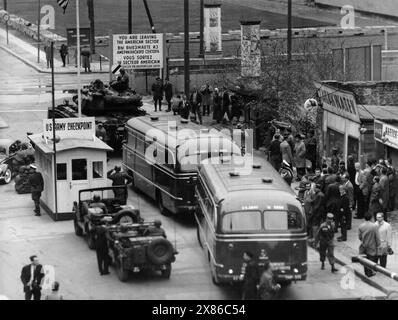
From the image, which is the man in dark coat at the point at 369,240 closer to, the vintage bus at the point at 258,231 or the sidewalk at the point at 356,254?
the sidewalk at the point at 356,254

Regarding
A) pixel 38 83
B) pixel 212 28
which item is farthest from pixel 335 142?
pixel 38 83

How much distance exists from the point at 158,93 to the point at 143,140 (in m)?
13.6

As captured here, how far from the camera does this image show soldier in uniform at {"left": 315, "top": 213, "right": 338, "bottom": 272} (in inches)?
1006

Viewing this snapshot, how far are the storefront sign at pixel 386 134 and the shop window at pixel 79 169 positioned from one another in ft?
26.6

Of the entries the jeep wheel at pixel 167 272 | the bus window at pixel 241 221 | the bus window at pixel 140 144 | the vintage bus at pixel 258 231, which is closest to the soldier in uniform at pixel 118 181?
the bus window at pixel 140 144

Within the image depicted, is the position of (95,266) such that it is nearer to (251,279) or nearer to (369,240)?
(251,279)

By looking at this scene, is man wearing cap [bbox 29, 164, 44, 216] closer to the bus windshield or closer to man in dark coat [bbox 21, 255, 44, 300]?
man in dark coat [bbox 21, 255, 44, 300]

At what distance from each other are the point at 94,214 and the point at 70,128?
18.4 feet

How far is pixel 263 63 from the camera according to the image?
144 ft

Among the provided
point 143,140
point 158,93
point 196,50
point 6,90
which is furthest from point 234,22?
point 143,140

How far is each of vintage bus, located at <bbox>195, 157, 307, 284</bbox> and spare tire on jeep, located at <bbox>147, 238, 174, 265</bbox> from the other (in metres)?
0.90

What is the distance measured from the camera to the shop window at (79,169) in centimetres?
3142
